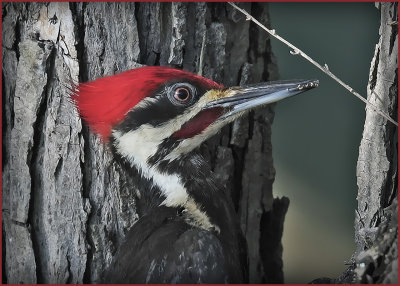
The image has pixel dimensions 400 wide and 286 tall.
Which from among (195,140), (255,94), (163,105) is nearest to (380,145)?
(255,94)

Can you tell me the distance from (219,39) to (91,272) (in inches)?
41.1

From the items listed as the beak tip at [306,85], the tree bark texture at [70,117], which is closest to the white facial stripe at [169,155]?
the tree bark texture at [70,117]

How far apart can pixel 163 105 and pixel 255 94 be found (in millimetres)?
305

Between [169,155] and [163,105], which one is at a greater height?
[163,105]

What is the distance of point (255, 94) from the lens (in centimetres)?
224

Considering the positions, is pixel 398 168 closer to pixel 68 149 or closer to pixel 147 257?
pixel 147 257

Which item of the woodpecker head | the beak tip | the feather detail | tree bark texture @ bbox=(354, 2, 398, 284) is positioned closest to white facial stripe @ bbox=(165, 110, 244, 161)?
the woodpecker head

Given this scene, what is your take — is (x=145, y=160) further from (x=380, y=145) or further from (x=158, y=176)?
(x=380, y=145)

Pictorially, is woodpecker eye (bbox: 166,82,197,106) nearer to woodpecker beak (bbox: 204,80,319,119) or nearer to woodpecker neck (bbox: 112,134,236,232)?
woodpecker beak (bbox: 204,80,319,119)

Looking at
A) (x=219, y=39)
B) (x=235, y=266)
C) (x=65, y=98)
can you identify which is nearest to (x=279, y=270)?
(x=235, y=266)

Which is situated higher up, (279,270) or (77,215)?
(77,215)

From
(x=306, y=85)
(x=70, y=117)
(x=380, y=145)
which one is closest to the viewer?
(x=306, y=85)

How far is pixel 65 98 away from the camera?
2.49 meters

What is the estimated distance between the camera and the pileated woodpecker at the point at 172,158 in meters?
2.19
